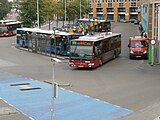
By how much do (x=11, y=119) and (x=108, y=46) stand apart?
69.5 feet

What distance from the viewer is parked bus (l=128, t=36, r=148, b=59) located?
3919 cm

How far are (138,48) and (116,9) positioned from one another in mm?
87121

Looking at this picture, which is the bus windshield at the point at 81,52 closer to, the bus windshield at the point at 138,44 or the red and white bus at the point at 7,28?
the bus windshield at the point at 138,44

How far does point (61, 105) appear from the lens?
19859 mm

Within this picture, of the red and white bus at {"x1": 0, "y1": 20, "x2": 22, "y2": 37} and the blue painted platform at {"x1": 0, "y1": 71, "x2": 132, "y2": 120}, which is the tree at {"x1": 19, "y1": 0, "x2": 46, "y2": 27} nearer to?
the red and white bus at {"x1": 0, "y1": 20, "x2": 22, "y2": 37}

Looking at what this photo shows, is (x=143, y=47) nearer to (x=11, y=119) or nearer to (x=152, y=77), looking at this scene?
(x=152, y=77)

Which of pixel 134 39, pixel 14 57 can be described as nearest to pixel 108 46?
pixel 134 39

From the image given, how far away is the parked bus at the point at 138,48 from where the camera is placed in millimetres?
39188

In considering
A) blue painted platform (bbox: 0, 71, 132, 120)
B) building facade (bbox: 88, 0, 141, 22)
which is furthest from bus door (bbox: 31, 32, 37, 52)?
building facade (bbox: 88, 0, 141, 22)

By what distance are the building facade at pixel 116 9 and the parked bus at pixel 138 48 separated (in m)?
80.1

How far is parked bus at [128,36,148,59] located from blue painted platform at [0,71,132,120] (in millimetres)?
15966

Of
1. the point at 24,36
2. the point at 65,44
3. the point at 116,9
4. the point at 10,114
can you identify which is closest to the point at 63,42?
the point at 65,44

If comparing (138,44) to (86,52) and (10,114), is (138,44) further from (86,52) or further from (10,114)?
(10,114)

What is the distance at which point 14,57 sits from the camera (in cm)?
4159
